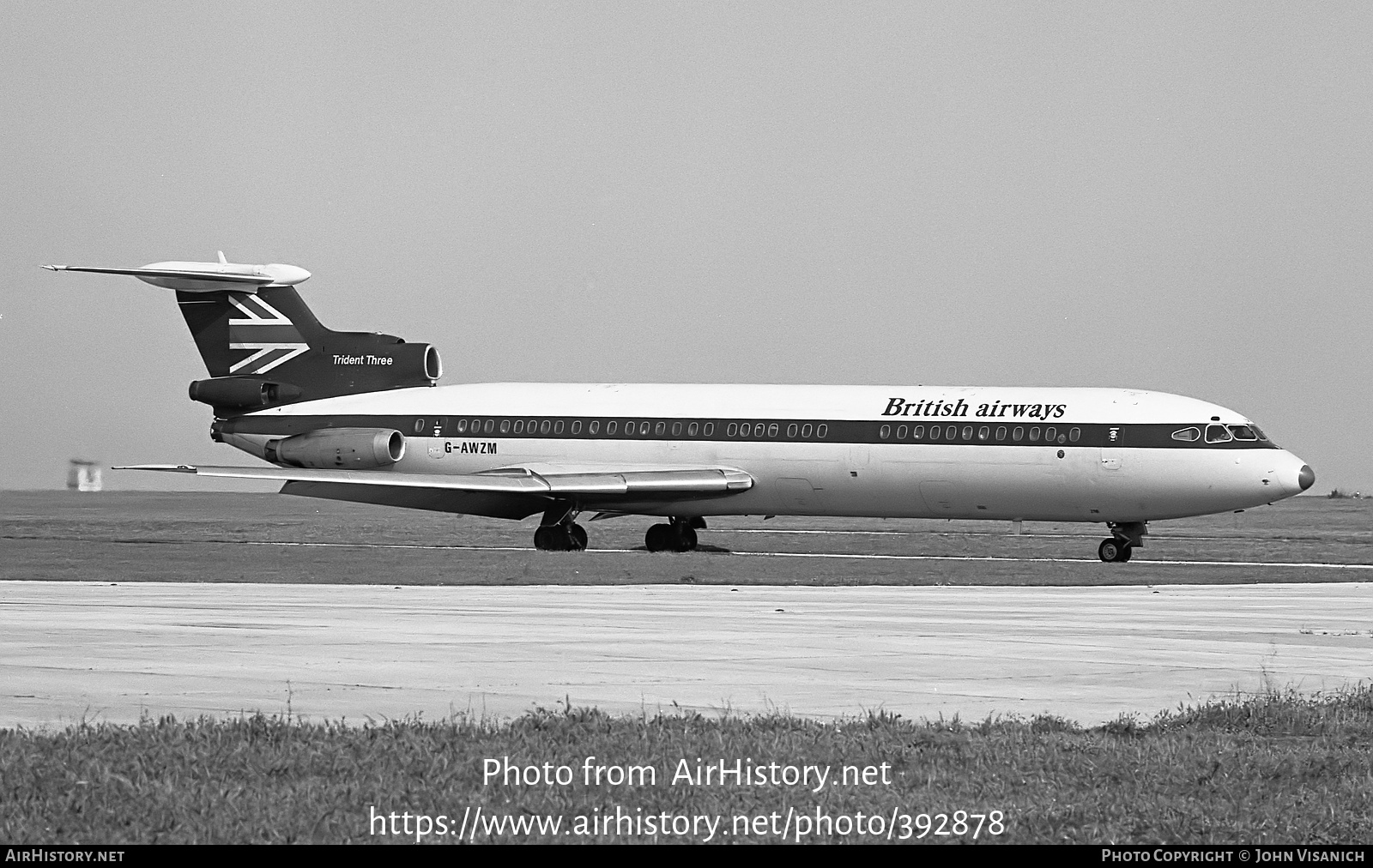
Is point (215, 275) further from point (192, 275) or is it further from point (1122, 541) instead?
point (1122, 541)

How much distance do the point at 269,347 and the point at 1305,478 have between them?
24797 mm

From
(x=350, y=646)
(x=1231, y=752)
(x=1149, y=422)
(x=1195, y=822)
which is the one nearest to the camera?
(x=1195, y=822)

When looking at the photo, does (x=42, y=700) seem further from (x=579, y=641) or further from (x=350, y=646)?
(x=579, y=641)

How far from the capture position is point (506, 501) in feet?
152

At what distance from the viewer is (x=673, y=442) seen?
44.6 m

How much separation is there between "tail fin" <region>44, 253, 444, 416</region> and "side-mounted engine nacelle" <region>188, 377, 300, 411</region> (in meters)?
0.02

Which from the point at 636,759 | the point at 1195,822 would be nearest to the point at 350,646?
the point at 636,759

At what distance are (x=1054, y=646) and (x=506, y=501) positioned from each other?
3043 centimetres

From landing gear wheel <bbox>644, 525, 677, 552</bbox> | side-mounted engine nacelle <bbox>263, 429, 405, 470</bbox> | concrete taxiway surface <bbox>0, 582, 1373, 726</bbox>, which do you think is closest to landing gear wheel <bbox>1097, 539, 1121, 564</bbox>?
landing gear wheel <bbox>644, 525, 677, 552</bbox>

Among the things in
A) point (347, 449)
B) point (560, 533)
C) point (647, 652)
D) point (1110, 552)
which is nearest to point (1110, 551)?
point (1110, 552)

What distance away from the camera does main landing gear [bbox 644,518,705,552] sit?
46.2 m

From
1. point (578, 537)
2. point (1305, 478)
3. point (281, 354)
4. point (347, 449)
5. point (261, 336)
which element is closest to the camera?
point (1305, 478)

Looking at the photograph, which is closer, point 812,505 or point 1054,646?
point 1054,646

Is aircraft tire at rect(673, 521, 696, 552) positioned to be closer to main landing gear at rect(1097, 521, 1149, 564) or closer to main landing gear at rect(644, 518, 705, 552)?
main landing gear at rect(644, 518, 705, 552)
